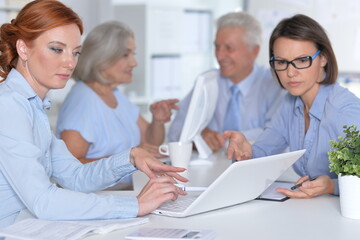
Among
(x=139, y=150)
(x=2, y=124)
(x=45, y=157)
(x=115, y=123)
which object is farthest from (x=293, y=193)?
(x=115, y=123)

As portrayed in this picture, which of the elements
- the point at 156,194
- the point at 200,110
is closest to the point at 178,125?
the point at 200,110

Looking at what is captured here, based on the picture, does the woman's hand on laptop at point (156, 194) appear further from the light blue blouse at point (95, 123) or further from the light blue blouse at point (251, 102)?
the light blue blouse at point (251, 102)

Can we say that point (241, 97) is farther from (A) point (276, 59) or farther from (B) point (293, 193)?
(B) point (293, 193)

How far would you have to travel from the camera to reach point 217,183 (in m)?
1.50

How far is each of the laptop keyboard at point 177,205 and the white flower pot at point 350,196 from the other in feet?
1.51

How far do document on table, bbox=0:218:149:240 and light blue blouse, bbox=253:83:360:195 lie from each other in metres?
0.78

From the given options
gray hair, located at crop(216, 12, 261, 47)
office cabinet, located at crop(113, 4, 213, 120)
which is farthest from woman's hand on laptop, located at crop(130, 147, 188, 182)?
Result: office cabinet, located at crop(113, 4, 213, 120)

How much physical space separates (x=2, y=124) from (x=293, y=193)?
3.05 ft

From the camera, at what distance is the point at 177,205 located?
5.50 ft

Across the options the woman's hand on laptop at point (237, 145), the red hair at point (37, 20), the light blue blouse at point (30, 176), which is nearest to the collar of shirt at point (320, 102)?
the woman's hand on laptop at point (237, 145)

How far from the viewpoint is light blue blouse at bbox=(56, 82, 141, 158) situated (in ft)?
9.01

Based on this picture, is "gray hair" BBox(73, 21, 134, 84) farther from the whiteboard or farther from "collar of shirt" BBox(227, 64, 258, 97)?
the whiteboard

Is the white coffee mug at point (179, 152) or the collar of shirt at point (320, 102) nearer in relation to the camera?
the collar of shirt at point (320, 102)

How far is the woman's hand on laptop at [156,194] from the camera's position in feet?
5.19
